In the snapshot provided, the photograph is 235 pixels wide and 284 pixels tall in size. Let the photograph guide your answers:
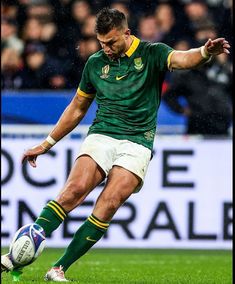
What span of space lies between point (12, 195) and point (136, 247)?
1.67m

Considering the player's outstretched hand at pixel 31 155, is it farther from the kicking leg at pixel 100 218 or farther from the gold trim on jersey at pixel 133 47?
the gold trim on jersey at pixel 133 47

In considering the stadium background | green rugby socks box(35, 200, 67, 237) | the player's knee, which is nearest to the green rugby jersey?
the player's knee

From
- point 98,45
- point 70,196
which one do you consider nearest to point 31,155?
point 70,196

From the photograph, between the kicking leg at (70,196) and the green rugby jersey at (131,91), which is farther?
the green rugby jersey at (131,91)

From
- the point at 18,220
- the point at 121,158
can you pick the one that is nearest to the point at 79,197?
the point at 121,158

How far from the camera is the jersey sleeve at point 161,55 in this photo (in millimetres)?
7824

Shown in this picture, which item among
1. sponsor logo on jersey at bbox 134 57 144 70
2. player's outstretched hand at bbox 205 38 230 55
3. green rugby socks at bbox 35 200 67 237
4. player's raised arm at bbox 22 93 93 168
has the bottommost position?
green rugby socks at bbox 35 200 67 237

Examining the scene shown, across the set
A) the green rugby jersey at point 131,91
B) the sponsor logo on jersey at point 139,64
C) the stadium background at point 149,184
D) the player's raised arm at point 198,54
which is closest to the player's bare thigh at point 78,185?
the green rugby jersey at point 131,91

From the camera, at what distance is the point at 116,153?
25.9 ft

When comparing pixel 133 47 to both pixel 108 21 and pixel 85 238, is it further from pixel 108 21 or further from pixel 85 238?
pixel 85 238

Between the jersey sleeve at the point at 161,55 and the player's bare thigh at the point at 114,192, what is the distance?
89 cm

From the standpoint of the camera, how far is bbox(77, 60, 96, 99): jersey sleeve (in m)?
8.15

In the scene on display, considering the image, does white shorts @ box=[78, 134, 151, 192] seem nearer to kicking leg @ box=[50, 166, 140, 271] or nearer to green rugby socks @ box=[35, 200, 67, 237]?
kicking leg @ box=[50, 166, 140, 271]

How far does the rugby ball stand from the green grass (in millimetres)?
265
